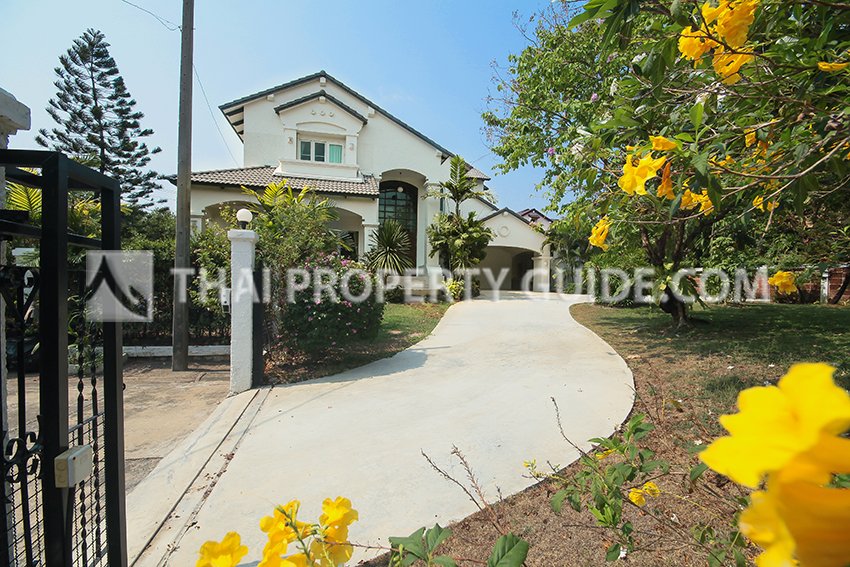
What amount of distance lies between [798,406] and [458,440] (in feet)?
11.1

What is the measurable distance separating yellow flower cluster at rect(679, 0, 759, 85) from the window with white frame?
51.8ft

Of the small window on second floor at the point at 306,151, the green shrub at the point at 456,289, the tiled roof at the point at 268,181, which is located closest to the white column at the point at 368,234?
the tiled roof at the point at 268,181

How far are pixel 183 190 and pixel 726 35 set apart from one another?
7.05 m

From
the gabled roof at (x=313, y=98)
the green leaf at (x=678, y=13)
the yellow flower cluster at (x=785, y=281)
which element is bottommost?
the yellow flower cluster at (x=785, y=281)

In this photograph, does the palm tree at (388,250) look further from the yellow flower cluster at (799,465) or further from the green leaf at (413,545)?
the yellow flower cluster at (799,465)

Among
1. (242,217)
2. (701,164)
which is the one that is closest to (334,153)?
(242,217)

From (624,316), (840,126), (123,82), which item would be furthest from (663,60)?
(123,82)

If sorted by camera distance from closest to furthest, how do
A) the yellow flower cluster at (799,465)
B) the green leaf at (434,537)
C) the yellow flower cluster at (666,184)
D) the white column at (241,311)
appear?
the yellow flower cluster at (799,465)
the green leaf at (434,537)
the yellow flower cluster at (666,184)
the white column at (241,311)

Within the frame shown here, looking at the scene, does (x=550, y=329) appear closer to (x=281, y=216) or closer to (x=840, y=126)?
(x=281, y=216)

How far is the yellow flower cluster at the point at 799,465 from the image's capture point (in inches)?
10.8

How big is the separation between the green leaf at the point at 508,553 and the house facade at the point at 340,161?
1377 cm

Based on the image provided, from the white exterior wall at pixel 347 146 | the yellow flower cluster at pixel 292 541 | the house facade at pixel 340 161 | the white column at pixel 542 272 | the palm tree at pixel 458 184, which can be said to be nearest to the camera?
the yellow flower cluster at pixel 292 541

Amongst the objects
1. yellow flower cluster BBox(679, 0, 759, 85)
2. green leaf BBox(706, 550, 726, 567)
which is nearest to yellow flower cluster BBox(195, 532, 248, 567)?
green leaf BBox(706, 550, 726, 567)

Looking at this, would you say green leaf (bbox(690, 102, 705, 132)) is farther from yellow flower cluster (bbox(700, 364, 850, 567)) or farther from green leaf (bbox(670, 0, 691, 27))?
yellow flower cluster (bbox(700, 364, 850, 567))
